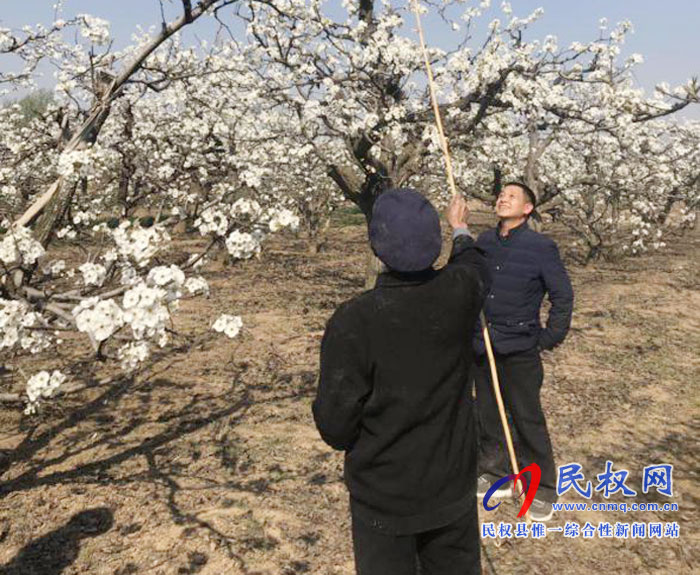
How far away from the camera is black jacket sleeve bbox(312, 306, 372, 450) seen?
202cm

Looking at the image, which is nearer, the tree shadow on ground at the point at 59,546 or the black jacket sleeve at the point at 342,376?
the black jacket sleeve at the point at 342,376

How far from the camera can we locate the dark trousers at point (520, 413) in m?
4.18

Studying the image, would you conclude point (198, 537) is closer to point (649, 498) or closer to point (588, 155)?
point (649, 498)

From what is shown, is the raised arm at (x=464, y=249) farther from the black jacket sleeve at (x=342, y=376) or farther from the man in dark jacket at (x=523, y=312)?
the man in dark jacket at (x=523, y=312)

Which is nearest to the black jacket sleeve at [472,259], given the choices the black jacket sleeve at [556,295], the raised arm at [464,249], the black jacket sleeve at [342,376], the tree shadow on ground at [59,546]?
the raised arm at [464,249]

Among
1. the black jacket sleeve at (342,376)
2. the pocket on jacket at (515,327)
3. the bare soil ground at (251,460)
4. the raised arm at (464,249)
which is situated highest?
the raised arm at (464,249)

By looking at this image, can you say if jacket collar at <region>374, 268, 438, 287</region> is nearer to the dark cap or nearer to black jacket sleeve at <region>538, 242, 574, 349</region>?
the dark cap

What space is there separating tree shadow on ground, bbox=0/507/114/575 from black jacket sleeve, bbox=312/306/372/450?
2998 mm

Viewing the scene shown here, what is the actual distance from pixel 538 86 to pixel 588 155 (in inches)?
363

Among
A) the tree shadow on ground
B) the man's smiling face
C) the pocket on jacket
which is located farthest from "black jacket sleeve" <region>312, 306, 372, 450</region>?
the tree shadow on ground

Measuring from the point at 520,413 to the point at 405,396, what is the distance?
7.99 feet

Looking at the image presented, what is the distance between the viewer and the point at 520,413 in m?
4.21

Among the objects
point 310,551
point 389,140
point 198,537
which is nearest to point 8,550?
point 198,537

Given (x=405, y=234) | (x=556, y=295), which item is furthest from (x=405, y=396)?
(x=556, y=295)
